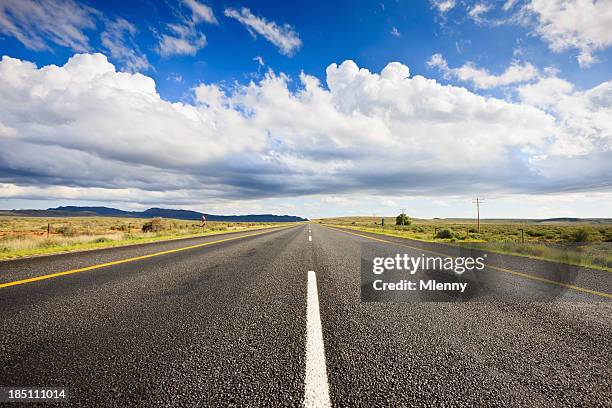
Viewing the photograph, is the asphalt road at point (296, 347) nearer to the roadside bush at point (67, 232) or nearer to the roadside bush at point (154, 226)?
the roadside bush at point (67, 232)

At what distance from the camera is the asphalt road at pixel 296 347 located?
1976mm

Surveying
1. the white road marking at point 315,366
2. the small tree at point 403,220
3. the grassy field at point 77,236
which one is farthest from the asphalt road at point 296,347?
the small tree at point 403,220

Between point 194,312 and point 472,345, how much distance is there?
320 cm

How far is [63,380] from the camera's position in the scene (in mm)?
2090

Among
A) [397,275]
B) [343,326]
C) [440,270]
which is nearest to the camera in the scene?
[343,326]

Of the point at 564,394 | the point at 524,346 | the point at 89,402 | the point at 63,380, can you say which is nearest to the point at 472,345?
the point at 524,346

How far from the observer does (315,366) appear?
2270 mm

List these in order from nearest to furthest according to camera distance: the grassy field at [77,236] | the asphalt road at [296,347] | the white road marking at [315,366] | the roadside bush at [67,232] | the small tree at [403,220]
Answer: the white road marking at [315,366] < the asphalt road at [296,347] < the grassy field at [77,236] < the roadside bush at [67,232] < the small tree at [403,220]

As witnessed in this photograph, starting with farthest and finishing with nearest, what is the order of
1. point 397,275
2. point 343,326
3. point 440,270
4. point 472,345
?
point 440,270
point 397,275
point 343,326
point 472,345

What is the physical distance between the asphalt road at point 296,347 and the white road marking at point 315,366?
0.5 inches

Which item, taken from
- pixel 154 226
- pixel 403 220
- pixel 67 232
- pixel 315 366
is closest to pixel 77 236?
pixel 67 232

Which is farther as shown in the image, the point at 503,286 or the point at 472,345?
the point at 503,286

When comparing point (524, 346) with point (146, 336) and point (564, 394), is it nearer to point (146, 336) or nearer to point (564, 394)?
point (564, 394)

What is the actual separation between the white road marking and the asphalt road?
0.04 feet
